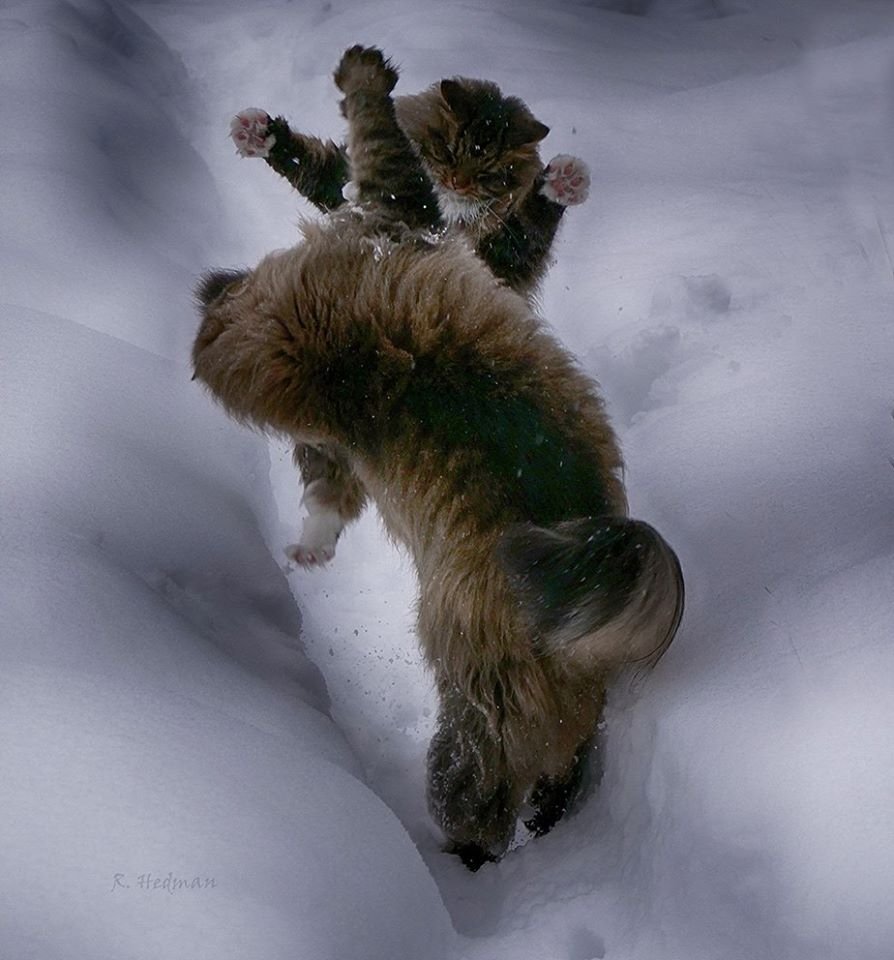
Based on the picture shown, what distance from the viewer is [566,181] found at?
2268mm

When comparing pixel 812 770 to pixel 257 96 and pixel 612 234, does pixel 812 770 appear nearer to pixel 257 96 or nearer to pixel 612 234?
pixel 612 234

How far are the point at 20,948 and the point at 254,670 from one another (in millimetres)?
628

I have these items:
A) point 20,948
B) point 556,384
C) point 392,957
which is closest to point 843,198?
point 556,384

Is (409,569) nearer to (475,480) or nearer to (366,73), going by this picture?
(475,480)

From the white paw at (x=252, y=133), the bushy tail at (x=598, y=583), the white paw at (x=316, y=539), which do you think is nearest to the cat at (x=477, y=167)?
the white paw at (x=252, y=133)

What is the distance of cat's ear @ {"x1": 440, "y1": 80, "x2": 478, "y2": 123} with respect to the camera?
7.15 feet

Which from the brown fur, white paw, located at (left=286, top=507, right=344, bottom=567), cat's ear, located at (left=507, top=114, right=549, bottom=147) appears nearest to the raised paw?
cat's ear, located at (left=507, top=114, right=549, bottom=147)

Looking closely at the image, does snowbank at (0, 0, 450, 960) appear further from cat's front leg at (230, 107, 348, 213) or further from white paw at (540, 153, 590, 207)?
white paw at (540, 153, 590, 207)

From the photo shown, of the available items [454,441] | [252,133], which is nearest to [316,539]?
[454,441]

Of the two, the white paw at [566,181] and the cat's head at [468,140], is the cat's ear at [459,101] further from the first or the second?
the white paw at [566,181]

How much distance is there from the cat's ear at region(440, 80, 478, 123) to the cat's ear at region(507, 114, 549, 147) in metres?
0.10

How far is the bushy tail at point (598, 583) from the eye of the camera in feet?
3.95

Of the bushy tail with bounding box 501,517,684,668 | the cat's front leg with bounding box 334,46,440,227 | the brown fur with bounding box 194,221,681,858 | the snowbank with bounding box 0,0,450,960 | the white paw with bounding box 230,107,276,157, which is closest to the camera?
the snowbank with bounding box 0,0,450,960

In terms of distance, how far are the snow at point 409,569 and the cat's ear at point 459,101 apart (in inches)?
23.4
